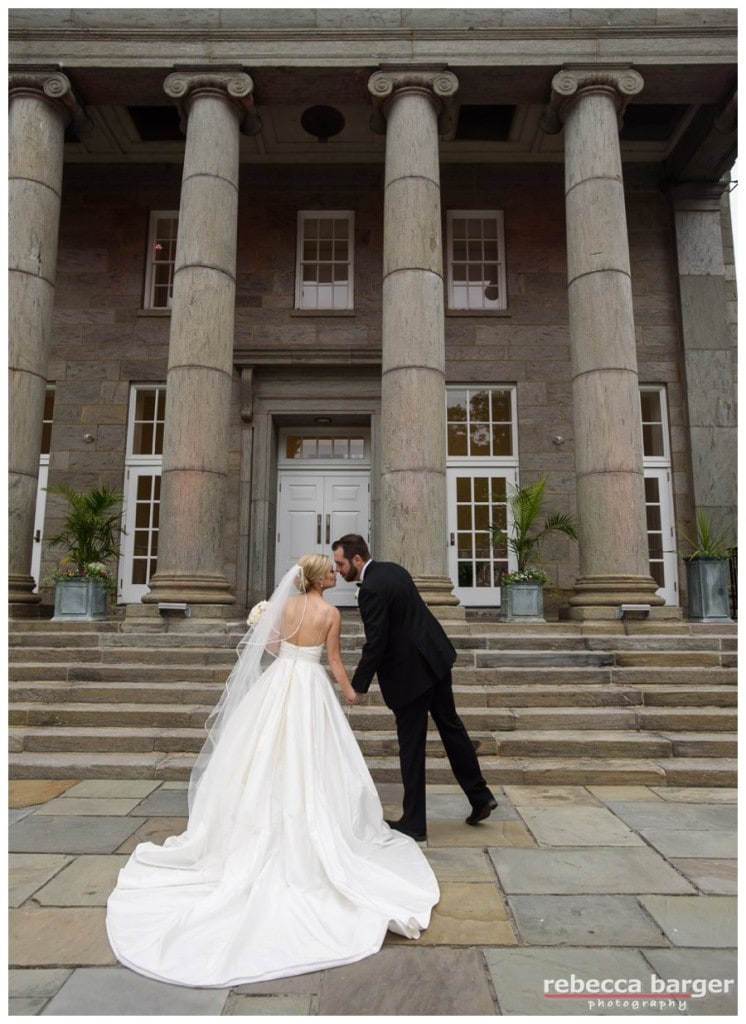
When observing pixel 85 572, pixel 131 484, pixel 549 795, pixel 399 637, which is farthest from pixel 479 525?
pixel 399 637

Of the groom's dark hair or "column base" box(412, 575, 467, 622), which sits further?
"column base" box(412, 575, 467, 622)

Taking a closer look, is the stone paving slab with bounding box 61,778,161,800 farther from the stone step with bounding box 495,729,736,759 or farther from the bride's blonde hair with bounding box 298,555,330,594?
the stone step with bounding box 495,729,736,759

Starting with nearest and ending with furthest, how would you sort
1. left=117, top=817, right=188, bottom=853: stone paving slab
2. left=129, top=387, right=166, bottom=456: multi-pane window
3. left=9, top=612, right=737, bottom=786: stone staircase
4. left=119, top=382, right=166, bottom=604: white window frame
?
left=117, top=817, right=188, bottom=853: stone paving slab → left=9, top=612, right=737, bottom=786: stone staircase → left=119, top=382, right=166, bottom=604: white window frame → left=129, top=387, right=166, bottom=456: multi-pane window

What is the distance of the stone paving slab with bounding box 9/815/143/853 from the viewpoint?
14.5ft

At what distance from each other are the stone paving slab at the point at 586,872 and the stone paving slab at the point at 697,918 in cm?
13

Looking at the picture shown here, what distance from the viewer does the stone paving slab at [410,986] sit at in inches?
106

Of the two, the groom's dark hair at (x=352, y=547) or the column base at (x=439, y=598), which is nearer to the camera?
the groom's dark hair at (x=352, y=547)

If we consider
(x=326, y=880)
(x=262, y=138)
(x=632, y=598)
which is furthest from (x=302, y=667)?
(x=262, y=138)

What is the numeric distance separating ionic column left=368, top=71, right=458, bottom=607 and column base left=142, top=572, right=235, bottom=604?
7.30 feet

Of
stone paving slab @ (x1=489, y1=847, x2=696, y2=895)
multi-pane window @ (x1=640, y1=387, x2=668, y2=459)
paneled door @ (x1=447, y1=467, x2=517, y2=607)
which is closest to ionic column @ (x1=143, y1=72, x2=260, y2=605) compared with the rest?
paneled door @ (x1=447, y1=467, x2=517, y2=607)

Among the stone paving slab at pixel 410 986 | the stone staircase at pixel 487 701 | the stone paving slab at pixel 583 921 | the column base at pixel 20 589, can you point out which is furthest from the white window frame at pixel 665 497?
the stone paving slab at pixel 410 986

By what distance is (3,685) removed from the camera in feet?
12.4

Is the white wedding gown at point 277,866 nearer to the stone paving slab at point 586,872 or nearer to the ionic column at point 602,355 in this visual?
the stone paving slab at point 586,872

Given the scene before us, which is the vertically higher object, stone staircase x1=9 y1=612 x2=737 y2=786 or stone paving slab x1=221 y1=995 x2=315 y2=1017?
stone staircase x1=9 y1=612 x2=737 y2=786
